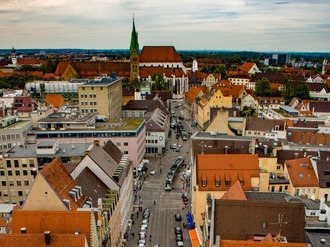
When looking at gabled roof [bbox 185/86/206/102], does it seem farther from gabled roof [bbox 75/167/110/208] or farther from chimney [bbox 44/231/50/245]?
chimney [bbox 44/231/50/245]

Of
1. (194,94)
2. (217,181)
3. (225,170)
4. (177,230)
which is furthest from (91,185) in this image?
(194,94)

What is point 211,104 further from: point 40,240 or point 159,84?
point 40,240

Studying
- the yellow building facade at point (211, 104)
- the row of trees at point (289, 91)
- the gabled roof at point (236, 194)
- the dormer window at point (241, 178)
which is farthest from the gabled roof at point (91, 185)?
the row of trees at point (289, 91)

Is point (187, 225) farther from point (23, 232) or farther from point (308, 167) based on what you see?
point (23, 232)

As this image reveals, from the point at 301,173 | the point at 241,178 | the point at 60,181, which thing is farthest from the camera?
the point at 301,173

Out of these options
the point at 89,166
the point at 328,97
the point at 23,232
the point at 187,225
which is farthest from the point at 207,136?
the point at 328,97

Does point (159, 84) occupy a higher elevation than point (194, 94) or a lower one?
higher

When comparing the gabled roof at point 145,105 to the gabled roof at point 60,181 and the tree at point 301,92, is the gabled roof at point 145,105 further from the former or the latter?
the gabled roof at point 60,181
